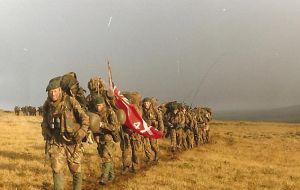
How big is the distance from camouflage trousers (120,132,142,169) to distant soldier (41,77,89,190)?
17.8 feet

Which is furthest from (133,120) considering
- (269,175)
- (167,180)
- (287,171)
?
(287,171)

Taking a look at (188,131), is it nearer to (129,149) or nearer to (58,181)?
(129,149)

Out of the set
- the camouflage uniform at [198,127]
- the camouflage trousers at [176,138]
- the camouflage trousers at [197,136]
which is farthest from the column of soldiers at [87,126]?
the camouflage uniform at [198,127]

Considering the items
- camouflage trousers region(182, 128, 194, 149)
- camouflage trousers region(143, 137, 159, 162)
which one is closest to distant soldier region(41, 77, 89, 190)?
camouflage trousers region(143, 137, 159, 162)

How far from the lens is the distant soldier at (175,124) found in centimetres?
2448

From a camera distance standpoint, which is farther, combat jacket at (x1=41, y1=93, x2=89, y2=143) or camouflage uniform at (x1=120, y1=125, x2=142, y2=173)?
camouflage uniform at (x1=120, y1=125, x2=142, y2=173)

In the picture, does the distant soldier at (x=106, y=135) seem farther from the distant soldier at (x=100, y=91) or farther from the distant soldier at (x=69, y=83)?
the distant soldier at (x=69, y=83)

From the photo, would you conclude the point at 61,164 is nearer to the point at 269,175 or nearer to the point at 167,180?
the point at 167,180

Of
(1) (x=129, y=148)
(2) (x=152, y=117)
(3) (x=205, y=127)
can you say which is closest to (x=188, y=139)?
(3) (x=205, y=127)

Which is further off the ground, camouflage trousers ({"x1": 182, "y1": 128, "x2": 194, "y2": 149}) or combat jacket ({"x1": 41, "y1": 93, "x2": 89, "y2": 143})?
combat jacket ({"x1": 41, "y1": 93, "x2": 89, "y2": 143})

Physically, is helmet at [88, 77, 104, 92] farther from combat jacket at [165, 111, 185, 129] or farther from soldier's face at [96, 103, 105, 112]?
combat jacket at [165, 111, 185, 129]

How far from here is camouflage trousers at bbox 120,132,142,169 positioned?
617 inches

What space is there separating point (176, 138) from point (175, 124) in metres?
0.95

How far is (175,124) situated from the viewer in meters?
24.8
